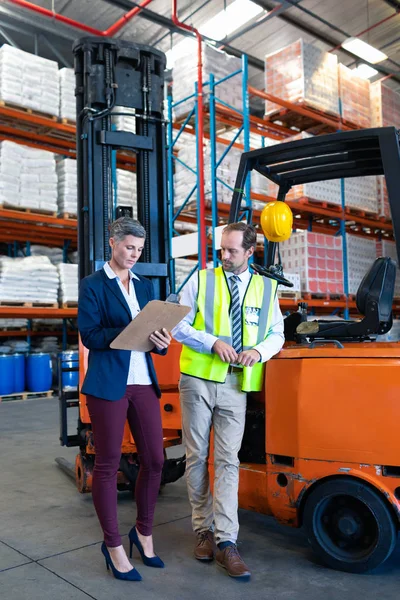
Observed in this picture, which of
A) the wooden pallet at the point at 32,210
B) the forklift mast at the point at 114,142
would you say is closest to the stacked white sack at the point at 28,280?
the wooden pallet at the point at 32,210

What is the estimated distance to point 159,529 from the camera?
3.34 m

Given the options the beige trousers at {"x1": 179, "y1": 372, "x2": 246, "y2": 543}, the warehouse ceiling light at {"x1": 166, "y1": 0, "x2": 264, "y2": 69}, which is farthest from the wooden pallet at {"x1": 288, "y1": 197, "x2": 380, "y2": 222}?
the beige trousers at {"x1": 179, "y1": 372, "x2": 246, "y2": 543}

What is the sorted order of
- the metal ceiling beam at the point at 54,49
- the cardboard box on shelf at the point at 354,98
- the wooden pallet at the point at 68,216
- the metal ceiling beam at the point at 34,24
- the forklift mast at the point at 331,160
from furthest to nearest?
1. the metal ceiling beam at the point at 54,49
2. the metal ceiling beam at the point at 34,24
3. the cardboard box on shelf at the point at 354,98
4. the wooden pallet at the point at 68,216
5. the forklift mast at the point at 331,160

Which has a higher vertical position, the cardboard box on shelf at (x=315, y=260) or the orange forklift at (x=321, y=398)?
the cardboard box on shelf at (x=315, y=260)

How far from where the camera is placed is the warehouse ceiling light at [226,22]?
1177 centimetres

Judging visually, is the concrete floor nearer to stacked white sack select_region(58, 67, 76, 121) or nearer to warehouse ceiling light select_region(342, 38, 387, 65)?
stacked white sack select_region(58, 67, 76, 121)

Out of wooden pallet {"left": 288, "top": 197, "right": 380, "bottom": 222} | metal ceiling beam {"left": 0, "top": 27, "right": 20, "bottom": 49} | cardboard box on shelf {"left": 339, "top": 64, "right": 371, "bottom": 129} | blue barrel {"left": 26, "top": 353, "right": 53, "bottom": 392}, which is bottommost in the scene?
blue barrel {"left": 26, "top": 353, "right": 53, "bottom": 392}

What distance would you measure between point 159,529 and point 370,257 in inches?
374

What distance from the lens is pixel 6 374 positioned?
9430 millimetres

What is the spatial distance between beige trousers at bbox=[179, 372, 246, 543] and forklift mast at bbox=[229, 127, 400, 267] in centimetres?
112

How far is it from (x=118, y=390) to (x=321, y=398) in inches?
36.6

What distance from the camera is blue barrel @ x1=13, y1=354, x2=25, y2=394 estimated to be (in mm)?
9664

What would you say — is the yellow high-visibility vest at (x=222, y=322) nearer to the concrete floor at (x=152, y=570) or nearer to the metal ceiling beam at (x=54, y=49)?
the concrete floor at (x=152, y=570)

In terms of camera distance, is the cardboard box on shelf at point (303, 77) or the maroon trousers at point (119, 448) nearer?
the maroon trousers at point (119, 448)
